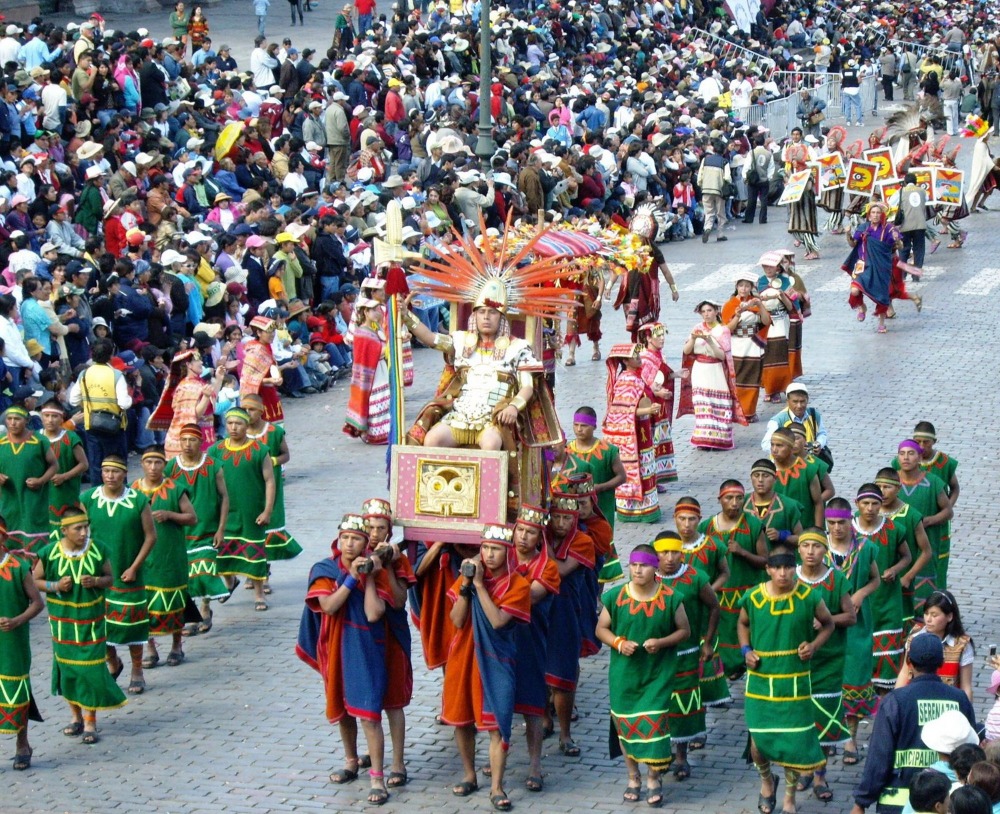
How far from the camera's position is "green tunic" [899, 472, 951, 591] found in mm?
12781

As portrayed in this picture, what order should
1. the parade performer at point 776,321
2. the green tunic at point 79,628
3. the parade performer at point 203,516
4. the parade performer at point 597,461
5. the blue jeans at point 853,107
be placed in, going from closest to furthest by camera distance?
the green tunic at point 79,628, the parade performer at point 597,461, the parade performer at point 203,516, the parade performer at point 776,321, the blue jeans at point 853,107

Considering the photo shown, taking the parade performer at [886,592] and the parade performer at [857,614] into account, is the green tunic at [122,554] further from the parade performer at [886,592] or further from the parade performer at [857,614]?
the parade performer at [886,592]

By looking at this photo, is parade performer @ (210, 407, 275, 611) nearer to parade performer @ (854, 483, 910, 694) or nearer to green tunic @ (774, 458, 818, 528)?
green tunic @ (774, 458, 818, 528)

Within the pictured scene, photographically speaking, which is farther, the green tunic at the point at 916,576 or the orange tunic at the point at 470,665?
the green tunic at the point at 916,576

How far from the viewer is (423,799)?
10.8 meters

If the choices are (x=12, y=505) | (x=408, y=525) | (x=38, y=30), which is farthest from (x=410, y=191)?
(x=408, y=525)

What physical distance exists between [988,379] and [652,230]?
424 cm

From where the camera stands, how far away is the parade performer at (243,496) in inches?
554

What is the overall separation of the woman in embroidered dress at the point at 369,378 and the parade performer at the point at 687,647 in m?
8.03

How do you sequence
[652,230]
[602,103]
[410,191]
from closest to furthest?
[652,230], [410,191], [602,103]

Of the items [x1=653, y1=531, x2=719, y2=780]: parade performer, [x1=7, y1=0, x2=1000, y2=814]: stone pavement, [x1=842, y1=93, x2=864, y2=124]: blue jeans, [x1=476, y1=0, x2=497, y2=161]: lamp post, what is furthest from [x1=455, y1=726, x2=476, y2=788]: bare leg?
[x1=842, y1=93, x2=864, y2=124]: blue jeans

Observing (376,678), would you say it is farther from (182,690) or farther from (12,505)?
(12,505)

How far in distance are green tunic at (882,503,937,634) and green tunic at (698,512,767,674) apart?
2.83 ft

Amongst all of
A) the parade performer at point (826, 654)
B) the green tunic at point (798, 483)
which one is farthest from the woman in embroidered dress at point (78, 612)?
the green tunic at point (798, 483)
